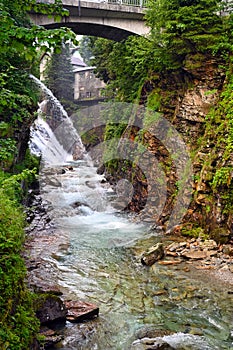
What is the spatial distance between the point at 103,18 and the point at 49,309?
549 inches

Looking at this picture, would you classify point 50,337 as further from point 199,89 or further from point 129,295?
point 199,89

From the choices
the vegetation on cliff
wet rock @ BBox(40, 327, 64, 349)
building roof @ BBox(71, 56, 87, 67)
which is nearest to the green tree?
the vegetation on cliff

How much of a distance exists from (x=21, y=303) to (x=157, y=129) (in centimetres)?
999

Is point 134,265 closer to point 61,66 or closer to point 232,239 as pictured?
point 232,239

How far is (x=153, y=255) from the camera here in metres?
8.84

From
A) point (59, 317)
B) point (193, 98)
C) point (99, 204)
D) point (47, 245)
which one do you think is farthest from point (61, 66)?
point (59, 317)

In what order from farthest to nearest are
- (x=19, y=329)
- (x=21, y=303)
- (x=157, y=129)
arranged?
(x=157, y=129) → (x=21, y=303) → (x=19, y=329)

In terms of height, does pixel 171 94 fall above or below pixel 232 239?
above

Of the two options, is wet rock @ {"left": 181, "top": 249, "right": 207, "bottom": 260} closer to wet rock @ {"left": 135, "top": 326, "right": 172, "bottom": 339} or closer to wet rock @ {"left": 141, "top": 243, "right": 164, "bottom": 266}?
wet rock @ {"left": 141, "top": 243, "right": 164, "bottom": 266}

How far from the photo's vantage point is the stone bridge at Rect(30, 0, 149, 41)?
14.3 meters

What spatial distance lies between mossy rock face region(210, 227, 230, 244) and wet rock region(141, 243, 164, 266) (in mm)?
1605

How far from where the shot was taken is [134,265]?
875cm

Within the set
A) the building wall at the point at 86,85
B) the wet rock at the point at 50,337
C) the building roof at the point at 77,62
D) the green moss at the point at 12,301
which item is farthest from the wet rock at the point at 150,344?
the building roof at the point at 77,62

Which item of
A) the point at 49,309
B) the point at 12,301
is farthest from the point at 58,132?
the point at 12,301
